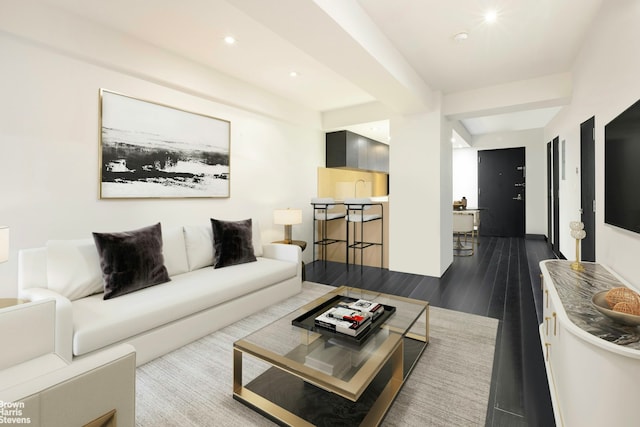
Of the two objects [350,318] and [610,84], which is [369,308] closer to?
[350,318]

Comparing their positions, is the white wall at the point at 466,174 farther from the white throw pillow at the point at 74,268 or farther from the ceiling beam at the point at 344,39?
the white throw pillow at the point at 74,268

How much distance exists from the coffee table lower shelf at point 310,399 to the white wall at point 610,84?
5.42 ft

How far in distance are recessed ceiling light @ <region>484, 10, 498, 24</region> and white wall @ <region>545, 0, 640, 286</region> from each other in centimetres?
75

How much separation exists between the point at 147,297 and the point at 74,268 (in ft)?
1.93

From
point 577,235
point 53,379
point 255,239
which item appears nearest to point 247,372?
point 53,379

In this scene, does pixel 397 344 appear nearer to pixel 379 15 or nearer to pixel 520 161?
pixel 379 15

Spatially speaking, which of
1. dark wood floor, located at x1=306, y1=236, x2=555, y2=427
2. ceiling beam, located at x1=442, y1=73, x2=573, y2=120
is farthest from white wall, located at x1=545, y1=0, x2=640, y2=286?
dark wood floor, located at x1=306, y1=236, x2=555, y2=427

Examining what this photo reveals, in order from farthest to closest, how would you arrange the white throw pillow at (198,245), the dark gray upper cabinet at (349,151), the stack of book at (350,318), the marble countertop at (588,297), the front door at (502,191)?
1. the front door at (502,191)
2. the dark gray upper cabinet at (349,151)
3. the white throw pillow at (198,245)
4. the stack of book at (350,318)
5. the marble countertop at (588,297)

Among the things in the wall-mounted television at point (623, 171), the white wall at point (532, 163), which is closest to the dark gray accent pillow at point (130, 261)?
the wall-mounted television at point (623, 171)

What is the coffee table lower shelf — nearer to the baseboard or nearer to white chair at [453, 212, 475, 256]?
white chair at [453, 212, 475, 256]

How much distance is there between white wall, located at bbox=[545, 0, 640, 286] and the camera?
190 cm

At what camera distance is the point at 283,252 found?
3.76 meters

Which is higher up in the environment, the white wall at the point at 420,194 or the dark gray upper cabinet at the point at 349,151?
the dark gray upper cabinet at the point at 349,151

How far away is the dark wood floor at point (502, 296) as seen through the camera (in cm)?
175
